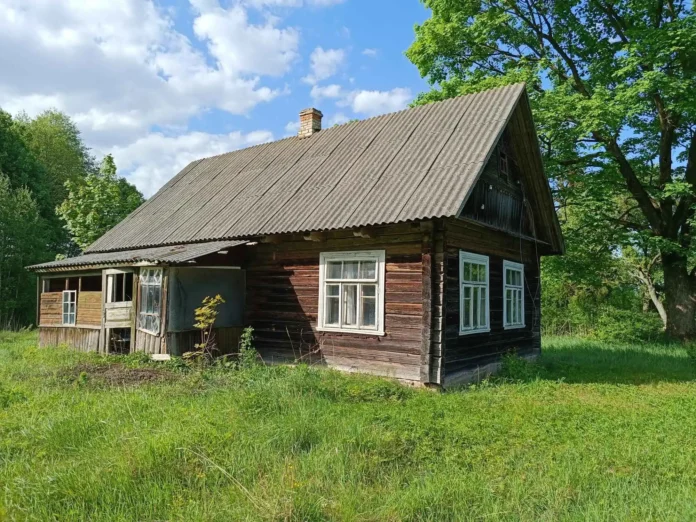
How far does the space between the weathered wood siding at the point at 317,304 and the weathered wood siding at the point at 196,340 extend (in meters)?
0.47

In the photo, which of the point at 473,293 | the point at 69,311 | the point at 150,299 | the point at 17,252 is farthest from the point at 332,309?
the point at 17,252

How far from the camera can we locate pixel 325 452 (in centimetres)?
462

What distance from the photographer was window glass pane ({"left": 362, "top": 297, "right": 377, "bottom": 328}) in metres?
9.22

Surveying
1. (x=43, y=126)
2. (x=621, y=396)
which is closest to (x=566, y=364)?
(x=621, y=396)

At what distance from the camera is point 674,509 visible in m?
3.83

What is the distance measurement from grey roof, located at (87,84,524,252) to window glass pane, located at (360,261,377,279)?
2.95 feet

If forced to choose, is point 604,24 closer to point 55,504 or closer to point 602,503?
point 602,503

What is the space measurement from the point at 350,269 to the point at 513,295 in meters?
4.38

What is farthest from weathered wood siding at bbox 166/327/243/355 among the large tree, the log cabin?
the large tree

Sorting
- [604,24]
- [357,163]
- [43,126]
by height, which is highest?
[43,126]

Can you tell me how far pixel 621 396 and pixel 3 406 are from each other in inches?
357

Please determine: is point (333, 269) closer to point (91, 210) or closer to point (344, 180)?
point (344, 180)

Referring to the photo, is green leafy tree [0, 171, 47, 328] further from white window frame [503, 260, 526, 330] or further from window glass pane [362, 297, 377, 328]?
white window frame [503, 260, 526, 330]

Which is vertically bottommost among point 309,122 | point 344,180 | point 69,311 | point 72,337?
point 72,337
